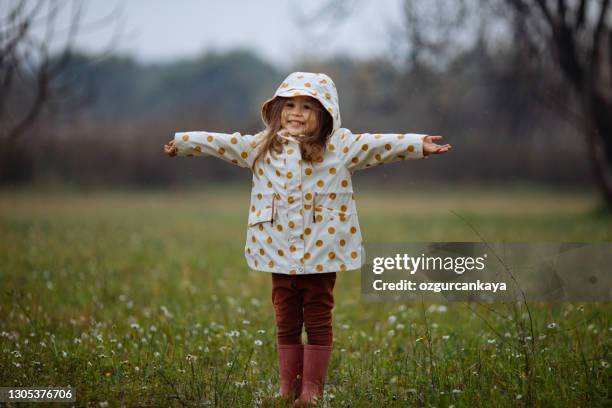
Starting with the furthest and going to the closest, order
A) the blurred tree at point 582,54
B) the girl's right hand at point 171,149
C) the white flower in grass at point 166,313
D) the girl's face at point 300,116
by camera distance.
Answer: the blurred tree at point 582,54 → the white flower in grass at point 166,313 → the girl's right hand at point 171,149 → the girl's face at point 300,116

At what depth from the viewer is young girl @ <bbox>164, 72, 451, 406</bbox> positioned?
3.68 metres

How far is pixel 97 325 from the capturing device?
16.3 ft

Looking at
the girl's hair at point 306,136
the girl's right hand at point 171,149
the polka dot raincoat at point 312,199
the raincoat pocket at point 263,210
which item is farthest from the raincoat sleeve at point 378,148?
the girl's right hand at point 171,149

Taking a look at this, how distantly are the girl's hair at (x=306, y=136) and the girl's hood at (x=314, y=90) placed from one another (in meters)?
0.06

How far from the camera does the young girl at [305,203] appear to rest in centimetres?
368

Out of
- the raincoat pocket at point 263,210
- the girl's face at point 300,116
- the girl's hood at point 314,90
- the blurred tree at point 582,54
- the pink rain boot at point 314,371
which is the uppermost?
the blurred tree at point 582,54

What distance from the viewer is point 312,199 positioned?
146 inches

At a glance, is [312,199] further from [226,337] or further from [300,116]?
[226,337]

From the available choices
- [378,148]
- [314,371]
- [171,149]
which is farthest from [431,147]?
[171,149]

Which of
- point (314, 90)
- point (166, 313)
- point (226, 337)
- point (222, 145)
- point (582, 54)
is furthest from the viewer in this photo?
point (582, 54)

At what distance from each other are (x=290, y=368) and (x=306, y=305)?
0.40 m

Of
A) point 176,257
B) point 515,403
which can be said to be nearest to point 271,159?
point 515,403

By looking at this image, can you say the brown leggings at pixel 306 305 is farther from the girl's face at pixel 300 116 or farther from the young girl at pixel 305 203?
the girl's face at pixel 300 116

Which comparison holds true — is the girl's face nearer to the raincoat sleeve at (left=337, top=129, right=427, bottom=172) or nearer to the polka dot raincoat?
the polka dot raincoat
